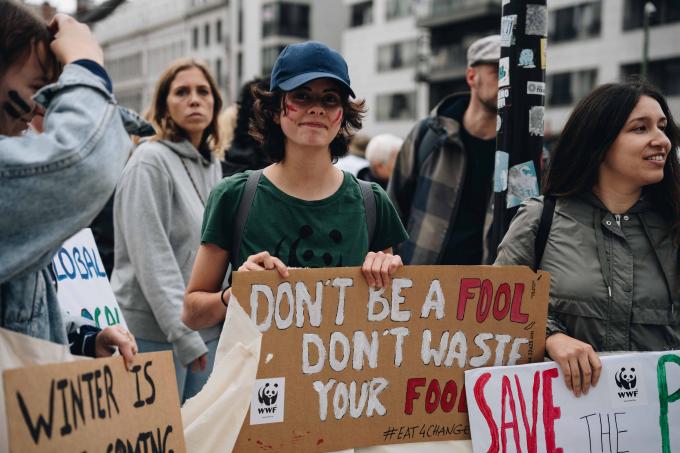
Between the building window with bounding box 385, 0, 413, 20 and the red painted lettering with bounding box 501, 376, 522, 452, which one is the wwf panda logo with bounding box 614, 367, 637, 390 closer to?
the red painted lettering with bounding box 501, 376, 522, 452

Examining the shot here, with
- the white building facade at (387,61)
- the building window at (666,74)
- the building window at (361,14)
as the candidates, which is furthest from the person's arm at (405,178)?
the building window at (361,14)

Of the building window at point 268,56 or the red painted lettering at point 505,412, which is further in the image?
the building window at point 268,56

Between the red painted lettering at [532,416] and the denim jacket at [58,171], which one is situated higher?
the denim jacket at [58,171]

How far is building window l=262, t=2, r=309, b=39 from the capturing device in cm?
5531

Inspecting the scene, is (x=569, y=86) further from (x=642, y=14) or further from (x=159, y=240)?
(x=159, y=240)

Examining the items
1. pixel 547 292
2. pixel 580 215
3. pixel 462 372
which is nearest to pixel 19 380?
pixel 462 372

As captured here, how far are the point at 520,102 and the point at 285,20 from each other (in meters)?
54.4

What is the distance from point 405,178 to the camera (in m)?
4.78

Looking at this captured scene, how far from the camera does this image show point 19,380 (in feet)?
5.91

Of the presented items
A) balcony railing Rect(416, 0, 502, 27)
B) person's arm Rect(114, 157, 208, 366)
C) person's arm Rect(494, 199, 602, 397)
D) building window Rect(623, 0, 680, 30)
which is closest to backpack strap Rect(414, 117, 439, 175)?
person's arm Rect(114, 157, 208, 366)

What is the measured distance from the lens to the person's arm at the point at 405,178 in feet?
15.6

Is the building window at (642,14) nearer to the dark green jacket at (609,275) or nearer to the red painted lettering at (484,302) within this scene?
the dark green jacket at (609,275)

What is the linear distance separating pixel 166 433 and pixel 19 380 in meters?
0.48

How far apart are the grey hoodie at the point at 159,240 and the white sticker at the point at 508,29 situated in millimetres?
1756
